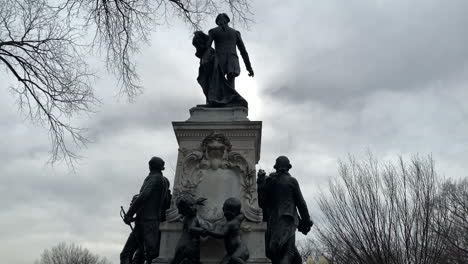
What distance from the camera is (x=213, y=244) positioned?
19.3 feet

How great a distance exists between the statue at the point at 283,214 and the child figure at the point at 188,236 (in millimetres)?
1160

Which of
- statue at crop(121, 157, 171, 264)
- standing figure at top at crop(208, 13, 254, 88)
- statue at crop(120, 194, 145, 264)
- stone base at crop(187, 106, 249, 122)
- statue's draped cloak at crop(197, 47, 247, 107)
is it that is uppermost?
standing figure at top at crop(208, 13, 254, 88)

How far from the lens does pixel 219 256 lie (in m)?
5.85

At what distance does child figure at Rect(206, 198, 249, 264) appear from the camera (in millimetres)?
5383

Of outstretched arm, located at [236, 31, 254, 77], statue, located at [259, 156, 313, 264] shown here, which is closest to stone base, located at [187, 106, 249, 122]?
statue, located at [259, 156, 313, 264]

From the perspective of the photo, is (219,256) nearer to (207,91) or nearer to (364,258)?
(207,91)

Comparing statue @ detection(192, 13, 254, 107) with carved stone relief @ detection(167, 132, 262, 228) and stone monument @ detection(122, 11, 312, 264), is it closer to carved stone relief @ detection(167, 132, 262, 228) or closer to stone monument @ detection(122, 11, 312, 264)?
stone monument @ detection(122, 11, 312, 264)

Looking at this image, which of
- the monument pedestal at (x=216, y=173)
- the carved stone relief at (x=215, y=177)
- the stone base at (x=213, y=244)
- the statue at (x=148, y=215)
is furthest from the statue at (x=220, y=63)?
the stone base at (x=213, y=244)

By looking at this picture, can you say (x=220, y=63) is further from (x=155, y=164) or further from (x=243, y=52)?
(x=155, y=164)

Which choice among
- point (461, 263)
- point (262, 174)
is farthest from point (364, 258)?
point (262, 174)

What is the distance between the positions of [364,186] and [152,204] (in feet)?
42.4

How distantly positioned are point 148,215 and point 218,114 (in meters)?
1.95

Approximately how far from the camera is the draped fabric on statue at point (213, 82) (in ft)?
24.1

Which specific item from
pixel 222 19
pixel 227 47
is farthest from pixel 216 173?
pixel 222 19
